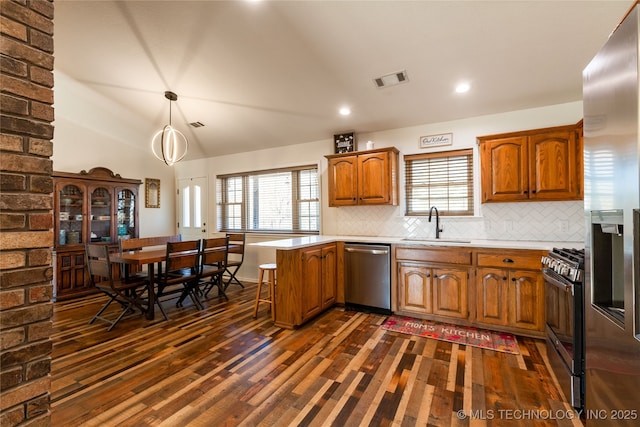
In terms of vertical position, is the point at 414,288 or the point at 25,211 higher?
the point at 25,211

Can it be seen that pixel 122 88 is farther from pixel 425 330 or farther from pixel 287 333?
pixel 425 330

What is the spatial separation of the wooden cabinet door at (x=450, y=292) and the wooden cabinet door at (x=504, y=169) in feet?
2.97

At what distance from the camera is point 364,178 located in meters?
3.80

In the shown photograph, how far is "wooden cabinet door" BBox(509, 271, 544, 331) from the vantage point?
2.66 metres

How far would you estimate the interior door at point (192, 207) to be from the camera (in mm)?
5805

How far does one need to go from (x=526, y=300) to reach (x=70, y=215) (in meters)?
6.09

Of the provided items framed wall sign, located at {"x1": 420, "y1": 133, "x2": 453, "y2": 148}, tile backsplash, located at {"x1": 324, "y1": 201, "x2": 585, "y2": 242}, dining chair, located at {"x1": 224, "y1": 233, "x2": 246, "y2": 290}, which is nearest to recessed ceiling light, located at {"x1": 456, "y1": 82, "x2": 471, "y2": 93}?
framed wall sign, located at {"x1": 420, "y1": 133, "x2": 453, "y2": 148}

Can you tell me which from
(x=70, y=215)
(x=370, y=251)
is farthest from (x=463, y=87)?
(x=70, y=215)

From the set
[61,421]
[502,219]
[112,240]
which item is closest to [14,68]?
[61,421]

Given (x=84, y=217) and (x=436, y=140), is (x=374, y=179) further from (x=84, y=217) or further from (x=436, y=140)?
(x=84, y=217)

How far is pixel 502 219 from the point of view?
11.1ft

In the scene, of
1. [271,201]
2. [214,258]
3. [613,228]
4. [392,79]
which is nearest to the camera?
[613,228]

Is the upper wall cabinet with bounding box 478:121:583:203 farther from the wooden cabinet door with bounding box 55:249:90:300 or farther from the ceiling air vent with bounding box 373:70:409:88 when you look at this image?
the wooden cabinet door with bounding box 55:249:90:300

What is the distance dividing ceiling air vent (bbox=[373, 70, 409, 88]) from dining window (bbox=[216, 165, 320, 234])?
72.2 inches
